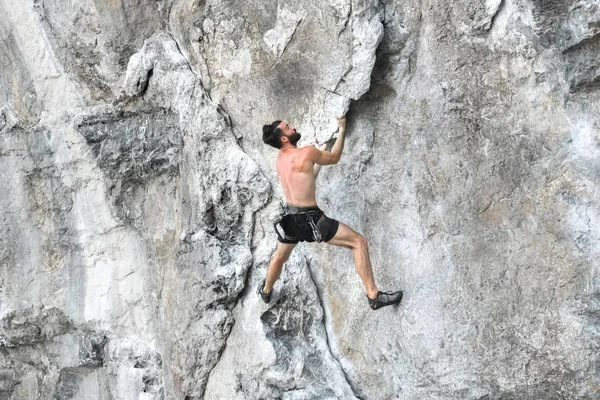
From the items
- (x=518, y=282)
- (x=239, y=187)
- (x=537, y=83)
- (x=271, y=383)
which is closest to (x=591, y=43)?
(x=537, y=83)

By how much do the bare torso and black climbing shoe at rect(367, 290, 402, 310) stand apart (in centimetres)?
89

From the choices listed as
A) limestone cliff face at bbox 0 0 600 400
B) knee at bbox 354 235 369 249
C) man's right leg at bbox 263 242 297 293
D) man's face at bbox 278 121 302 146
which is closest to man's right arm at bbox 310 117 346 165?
man's face at bbox 278 121 302 146

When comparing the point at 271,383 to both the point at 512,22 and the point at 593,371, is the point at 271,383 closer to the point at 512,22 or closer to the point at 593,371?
the point at 593,371

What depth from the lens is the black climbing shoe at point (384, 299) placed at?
5.44 m

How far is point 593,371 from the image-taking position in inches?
181

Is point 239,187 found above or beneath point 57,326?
above

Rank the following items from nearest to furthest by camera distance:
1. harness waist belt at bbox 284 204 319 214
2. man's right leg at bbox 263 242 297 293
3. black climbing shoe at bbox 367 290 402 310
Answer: harness waist belt at bbox 284 204 319 214
black climbing shoe at bbox 367 290 402 310
man's right leg at bbox 263 242 297 293

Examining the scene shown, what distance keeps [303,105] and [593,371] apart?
3.07m

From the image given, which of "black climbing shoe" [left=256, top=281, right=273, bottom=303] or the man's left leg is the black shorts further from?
"black climbing shoe" [left=256, top=281, right=273, bottom=303]

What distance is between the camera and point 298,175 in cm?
525

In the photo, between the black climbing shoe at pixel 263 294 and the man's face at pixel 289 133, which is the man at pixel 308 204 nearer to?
the man's face at pixel 289 133

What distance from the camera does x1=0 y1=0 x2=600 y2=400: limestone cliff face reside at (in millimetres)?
4773

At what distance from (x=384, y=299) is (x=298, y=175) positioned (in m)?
1.20

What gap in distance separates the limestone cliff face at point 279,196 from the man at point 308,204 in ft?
1.47
